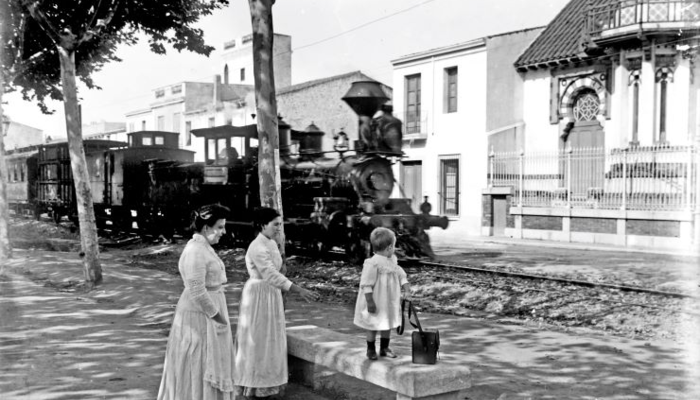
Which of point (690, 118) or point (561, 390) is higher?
point (690, 118)

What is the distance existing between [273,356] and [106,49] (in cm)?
1545

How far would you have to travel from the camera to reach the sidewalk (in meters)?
5.44

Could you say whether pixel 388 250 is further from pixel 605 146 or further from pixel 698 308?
pixel 605 146

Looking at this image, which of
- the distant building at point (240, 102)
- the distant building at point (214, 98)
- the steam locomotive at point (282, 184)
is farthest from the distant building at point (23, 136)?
the steam locomotive at point (282, 184)

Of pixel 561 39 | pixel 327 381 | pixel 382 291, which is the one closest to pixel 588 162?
pixel 561 39

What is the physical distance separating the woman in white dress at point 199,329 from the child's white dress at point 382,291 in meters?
1.15

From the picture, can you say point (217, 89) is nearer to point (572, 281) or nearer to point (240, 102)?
point (240, 102)

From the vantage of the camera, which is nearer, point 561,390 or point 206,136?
point 561,390

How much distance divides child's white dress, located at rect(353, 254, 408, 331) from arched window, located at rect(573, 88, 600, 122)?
19.2 metres

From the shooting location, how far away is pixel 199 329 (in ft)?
14.4

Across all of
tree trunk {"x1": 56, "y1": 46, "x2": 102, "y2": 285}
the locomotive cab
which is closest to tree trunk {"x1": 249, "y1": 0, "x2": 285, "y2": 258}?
tree trunk {"x1": 56, "y1": 46, "x2": 102, "y2": 285}

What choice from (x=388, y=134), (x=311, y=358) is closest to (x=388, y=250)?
(x=311, y=358)

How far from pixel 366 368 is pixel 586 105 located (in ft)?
65.3

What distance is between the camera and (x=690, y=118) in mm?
19297
